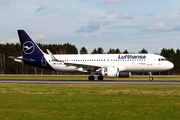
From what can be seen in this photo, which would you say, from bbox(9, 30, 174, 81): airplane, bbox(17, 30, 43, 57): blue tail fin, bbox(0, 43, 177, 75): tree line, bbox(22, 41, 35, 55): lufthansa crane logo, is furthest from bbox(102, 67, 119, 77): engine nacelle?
bbox(0, 43, 177, 75): tree line

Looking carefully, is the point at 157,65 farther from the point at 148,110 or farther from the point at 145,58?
the point at 148,110

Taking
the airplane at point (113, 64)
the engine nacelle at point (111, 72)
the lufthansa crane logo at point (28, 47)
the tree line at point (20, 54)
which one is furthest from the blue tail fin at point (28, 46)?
the tree line at point (20, 54)

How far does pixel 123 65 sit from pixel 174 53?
75.4 m

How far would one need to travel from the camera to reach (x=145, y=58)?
4266cm

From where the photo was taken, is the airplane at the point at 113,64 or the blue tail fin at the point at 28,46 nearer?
the airplane at the point at 113,64

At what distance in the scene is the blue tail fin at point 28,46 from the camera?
4706cm

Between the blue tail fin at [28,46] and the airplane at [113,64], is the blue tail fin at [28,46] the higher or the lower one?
the higher one

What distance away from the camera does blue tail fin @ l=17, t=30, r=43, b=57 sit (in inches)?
1853

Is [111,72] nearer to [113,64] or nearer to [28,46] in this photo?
[113,64]

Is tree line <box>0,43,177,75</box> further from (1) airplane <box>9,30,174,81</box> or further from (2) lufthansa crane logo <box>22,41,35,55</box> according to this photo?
(1) airplane <box>9,30,174,81</box>

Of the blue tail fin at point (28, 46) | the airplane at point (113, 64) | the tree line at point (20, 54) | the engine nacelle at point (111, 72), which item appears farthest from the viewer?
the tree line at point (20, 54)

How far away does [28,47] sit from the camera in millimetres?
47156

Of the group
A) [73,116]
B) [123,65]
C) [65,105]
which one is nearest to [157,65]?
[123,65]

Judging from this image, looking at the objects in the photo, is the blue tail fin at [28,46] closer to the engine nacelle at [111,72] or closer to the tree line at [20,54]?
the engine nacelle at [111,72]
